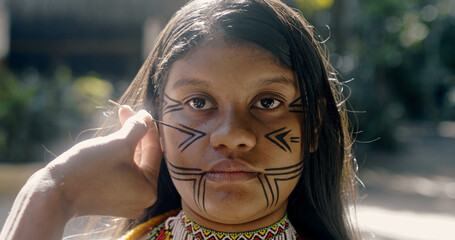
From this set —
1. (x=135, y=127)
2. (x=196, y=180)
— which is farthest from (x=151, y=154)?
(x=196, y=180)

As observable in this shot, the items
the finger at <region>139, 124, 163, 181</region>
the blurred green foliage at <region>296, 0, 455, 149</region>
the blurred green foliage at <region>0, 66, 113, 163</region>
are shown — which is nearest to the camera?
the finger at <region>139, 124, 163, 181</region>

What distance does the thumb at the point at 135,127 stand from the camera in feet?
5.03

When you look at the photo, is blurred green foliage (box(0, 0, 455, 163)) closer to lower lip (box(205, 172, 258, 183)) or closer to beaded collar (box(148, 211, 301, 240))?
beaded collar (box(148, 211, 301, 240))

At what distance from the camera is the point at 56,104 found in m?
7.87

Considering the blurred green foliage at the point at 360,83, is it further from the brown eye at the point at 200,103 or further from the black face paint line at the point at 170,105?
the brown eye at the point at 200,103

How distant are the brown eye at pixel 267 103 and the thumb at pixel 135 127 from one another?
14.9 inches

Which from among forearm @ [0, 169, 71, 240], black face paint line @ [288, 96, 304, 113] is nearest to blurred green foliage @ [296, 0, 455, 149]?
black face paint line @ [288, 96, 304, 113]

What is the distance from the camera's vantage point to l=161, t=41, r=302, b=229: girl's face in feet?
4.57

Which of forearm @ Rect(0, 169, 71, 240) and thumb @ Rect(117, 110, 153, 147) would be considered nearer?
forearm @ Rect(0, 169, 71, 240)

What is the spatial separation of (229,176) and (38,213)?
54cm

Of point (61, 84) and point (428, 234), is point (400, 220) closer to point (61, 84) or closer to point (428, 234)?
point (428, 234)

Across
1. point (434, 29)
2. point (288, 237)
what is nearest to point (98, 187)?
point (288, 237)

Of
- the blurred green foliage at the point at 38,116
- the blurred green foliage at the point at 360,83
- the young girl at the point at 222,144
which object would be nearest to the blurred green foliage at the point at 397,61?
the blurred green foliage at the point at 360,83

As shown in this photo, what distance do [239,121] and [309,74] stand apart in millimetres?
317
